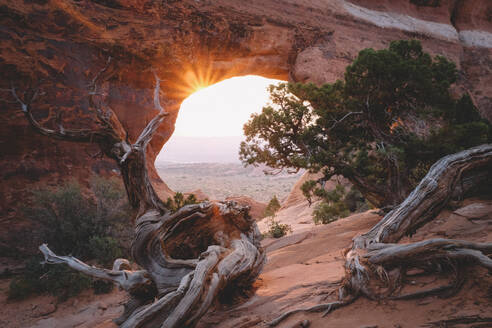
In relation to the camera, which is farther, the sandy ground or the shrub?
the shrub

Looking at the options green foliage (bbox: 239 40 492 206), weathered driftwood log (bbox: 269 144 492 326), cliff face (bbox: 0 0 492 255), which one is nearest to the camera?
weathered driftwood log (bbox: 269 144 492 326)

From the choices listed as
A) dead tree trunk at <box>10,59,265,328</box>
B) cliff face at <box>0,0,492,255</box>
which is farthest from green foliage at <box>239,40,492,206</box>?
cliff face at <box>0,0,492,255</box>

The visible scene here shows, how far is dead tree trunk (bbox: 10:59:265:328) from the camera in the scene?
9.66 feet

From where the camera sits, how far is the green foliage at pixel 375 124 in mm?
6855

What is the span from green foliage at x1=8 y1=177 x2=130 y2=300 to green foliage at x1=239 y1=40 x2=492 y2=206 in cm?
589

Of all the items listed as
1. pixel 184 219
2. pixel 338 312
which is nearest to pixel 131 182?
pixel 184 219

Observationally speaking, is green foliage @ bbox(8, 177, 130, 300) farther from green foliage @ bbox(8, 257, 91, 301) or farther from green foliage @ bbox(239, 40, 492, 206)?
green foliage @ bbox(239, 40, 492, 206)

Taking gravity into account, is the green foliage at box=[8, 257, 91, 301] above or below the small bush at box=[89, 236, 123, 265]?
below

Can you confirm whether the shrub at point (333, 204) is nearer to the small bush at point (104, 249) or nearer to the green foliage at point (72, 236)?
the small bush at point (104, 249)

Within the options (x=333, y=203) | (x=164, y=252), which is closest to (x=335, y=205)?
(x=333, y=203)

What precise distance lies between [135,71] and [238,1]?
7712 mm

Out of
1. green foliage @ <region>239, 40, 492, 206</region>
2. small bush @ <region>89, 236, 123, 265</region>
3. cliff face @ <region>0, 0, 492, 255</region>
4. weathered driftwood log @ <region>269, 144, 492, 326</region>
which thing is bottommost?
small bush @ <region>89, 236, 123, 265</region>

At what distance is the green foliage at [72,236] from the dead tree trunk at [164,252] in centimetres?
463

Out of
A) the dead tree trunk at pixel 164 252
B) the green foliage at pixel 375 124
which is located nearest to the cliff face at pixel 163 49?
the dead tree trunk at pixel 164 252
